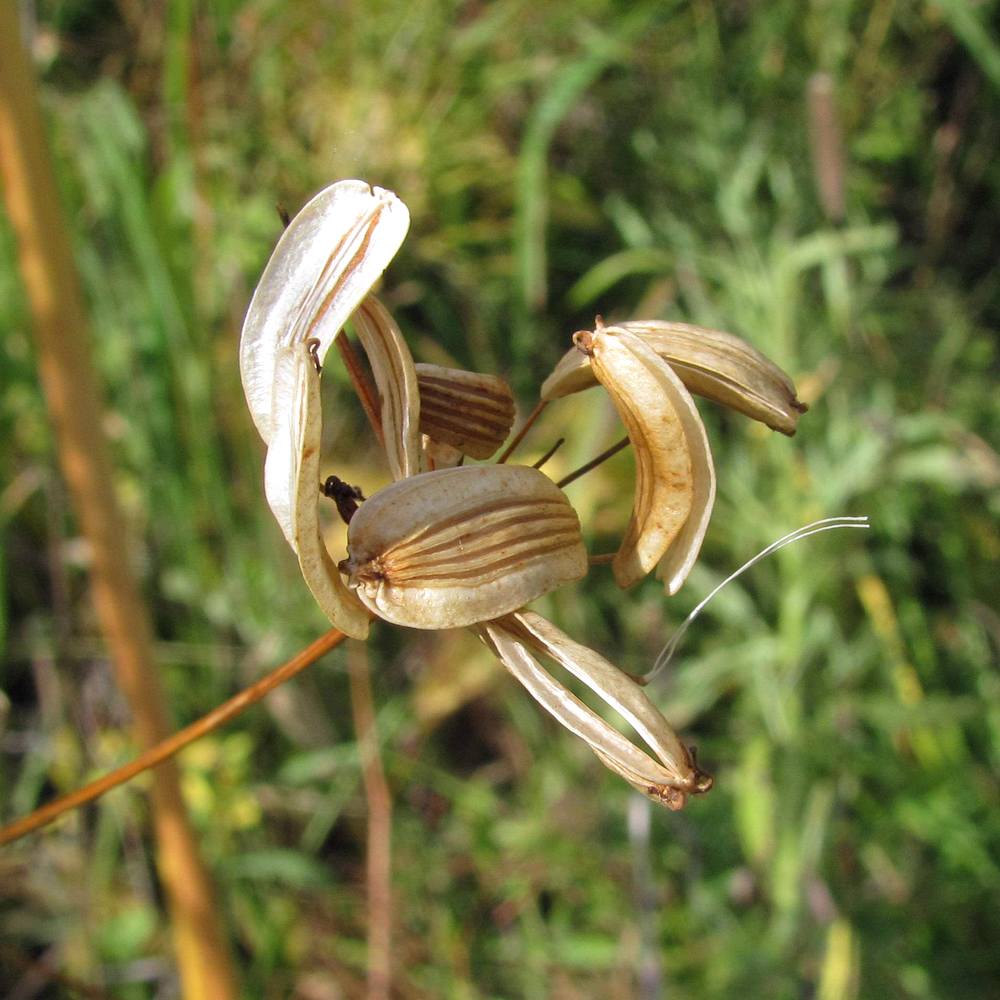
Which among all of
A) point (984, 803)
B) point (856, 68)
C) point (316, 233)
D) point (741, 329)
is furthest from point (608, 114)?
point (316, 233)

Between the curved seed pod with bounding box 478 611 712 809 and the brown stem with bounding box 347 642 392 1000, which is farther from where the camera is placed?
the brown stem with bounding box 347 642 392 1000

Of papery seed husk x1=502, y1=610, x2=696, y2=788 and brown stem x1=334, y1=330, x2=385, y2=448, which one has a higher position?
brown stem x1=334, y1=330, x2=385, y2=448

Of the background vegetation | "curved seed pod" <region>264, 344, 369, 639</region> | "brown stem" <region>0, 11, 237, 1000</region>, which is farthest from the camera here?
the background vegetation

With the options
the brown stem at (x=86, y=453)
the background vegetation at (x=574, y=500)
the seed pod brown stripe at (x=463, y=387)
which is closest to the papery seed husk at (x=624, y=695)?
the seed pod brown stripe at (x=463, y=387)

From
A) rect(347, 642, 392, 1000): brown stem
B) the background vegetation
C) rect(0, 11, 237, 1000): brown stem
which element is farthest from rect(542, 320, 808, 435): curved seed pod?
rect(347, 642, 392, 1000): brown stem

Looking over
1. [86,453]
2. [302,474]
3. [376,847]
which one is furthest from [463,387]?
[376,847]

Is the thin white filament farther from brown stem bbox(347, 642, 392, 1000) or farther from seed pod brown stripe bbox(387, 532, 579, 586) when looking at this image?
brown stem bbox(347, 642, 392, 1000)

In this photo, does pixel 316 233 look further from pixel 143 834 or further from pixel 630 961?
pixel 143 834
